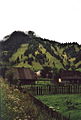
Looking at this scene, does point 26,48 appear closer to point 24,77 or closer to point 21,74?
point 21,74

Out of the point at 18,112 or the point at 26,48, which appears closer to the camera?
the point at 18,112

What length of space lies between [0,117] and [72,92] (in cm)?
1484

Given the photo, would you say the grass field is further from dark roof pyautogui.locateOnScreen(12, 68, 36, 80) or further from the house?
the house

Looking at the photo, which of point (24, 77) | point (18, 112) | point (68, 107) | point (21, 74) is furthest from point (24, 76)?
point (18, 112)

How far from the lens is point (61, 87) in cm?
2339

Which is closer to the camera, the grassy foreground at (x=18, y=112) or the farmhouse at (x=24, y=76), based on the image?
the grassy foreground at (x=18, y=112)

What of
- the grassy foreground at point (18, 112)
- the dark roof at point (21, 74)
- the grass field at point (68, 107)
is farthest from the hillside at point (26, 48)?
the grass field at point (68, 107)

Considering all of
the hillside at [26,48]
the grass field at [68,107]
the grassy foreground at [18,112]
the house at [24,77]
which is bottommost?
the grass field at [68,107]

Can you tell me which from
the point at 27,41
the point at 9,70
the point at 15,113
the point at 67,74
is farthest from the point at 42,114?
the point at 67,74

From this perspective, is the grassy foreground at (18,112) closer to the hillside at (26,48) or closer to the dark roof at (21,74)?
the hillside at (26,48)

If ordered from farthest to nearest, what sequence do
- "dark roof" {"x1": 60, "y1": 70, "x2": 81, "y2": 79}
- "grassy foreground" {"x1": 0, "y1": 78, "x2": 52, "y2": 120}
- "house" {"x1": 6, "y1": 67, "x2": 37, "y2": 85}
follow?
"dark roof" {"x1": 60, "y1": 70, "x2": 81, "y2": 79} < "house" {"x1": 6, "y1": 67, "x2": 37, "y2": 85} < "grassy foreground" {"x1": 0, "y1": 78, "x2": 52, "y2": 120}

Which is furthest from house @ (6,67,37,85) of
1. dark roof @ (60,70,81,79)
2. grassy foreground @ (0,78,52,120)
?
grassy foreground @ (0,78,52,120)

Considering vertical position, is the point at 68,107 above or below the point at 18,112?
below

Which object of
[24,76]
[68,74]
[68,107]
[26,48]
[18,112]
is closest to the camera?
[18,112]
